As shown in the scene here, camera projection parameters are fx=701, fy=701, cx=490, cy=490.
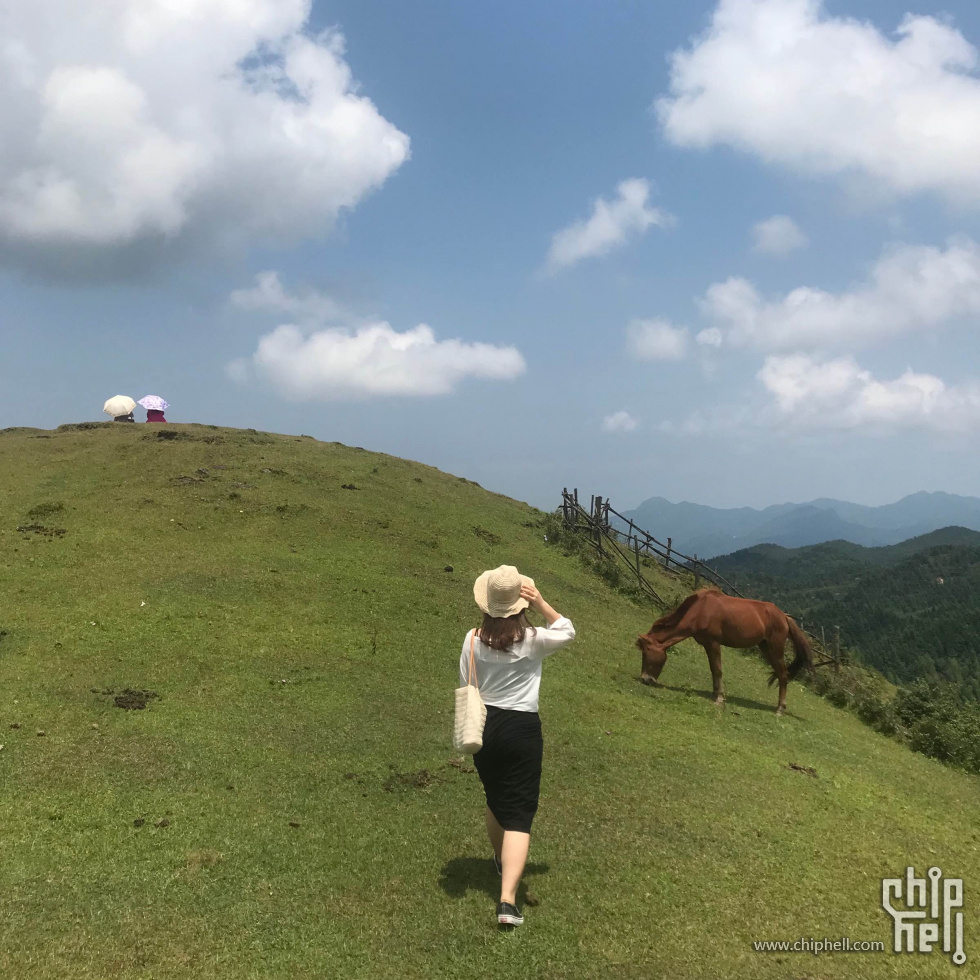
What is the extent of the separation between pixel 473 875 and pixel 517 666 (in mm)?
2811

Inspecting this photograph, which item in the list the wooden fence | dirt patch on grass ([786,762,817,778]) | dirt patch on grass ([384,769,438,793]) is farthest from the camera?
the wooden fence

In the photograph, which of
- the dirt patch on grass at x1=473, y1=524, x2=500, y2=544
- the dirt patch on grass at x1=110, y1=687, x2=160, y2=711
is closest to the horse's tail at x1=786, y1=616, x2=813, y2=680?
the dirt patch on grass at x1=110, y1=687, x2=160, y2=711

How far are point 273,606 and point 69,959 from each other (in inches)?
494

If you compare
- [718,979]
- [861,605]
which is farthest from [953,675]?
[718,979]

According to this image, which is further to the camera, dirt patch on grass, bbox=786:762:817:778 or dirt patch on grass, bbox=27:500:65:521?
dirt patch on grass, bbox=27:500:65:521

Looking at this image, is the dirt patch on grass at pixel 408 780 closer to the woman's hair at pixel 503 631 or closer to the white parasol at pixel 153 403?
the woman's hair at pixel 503 631

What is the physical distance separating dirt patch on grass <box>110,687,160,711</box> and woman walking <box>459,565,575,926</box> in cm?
831

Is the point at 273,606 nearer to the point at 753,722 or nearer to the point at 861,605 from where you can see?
the point at 753,722

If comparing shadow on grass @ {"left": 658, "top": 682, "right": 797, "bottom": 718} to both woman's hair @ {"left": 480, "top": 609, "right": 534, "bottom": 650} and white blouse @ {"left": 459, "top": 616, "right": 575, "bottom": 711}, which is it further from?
woman's hair @ {"left": 480, "top": 609, "right": 534, "bottom": 650}

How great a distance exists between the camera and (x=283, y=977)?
233 inches

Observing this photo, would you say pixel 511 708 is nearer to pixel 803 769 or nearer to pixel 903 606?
pixel 803 769

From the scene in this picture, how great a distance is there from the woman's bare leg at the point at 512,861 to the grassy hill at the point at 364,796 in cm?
48

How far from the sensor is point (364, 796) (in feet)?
31.9

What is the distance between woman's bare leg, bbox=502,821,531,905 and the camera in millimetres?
6352
